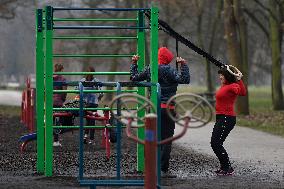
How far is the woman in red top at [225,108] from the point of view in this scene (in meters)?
10.9

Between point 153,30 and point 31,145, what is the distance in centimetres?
570

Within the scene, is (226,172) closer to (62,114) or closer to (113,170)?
(113,170)

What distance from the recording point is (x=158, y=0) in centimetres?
4241

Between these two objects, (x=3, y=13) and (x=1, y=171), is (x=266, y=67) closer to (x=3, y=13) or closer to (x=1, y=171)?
(x=3, y=13)

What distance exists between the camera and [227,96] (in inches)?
431

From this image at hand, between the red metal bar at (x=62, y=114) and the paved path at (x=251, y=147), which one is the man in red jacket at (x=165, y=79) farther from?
the red metal bar at (x=62, y=114)

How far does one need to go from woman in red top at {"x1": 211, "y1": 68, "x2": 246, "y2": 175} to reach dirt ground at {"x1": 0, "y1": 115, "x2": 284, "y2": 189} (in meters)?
0.22

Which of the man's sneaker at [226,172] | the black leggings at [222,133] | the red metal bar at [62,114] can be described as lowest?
the man's sneaker at [226,172]

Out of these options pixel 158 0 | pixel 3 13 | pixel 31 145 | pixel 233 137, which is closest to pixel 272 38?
pixel 158 0

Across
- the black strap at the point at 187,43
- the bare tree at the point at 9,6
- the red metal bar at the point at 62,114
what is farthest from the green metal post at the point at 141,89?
the bare tree at the point at 9,6

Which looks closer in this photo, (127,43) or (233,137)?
(233,137)

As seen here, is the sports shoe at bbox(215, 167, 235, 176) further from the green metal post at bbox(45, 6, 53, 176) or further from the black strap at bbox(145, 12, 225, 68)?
the green metal post at bbox(45, 6, 53, 176)

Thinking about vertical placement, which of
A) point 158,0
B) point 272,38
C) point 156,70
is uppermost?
point 158,0

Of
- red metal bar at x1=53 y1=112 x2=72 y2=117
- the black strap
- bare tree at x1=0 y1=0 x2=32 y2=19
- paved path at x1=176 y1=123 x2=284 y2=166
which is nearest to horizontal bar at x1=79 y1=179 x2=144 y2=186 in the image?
the black strap
